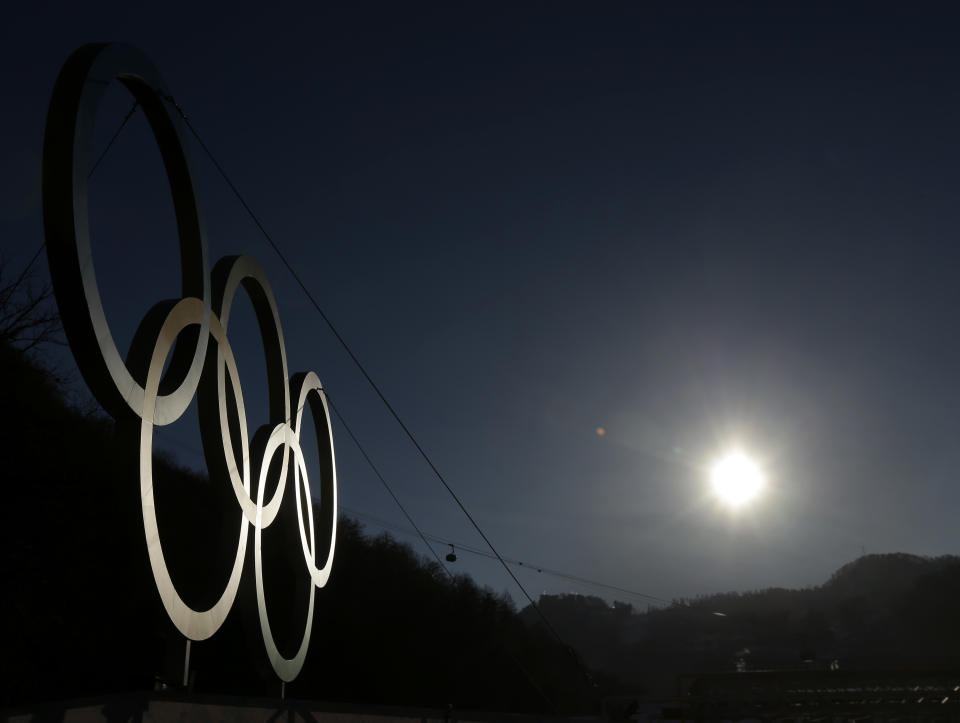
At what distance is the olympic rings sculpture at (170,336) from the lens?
6.97 m

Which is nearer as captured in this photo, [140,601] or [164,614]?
[164,614]

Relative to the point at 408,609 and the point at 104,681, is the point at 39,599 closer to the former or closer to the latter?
the point at 104,681

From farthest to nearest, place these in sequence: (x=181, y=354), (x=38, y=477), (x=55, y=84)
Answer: (x=38, y=477), (x=181, y=354), (x=55, y=84)

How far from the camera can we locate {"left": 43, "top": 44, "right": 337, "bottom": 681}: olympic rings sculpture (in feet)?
22.9

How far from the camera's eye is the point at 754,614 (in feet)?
477

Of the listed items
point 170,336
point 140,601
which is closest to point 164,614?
point 170,336

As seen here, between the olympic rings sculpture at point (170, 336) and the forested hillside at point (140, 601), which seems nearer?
the olympic rings sculpture at point (170, 336)

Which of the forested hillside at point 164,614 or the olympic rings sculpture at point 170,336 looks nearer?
the olympic rings sculpture at point 170,336

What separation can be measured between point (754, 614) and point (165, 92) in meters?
154

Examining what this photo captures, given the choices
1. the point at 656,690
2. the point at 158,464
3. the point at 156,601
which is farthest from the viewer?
the point at 656,690

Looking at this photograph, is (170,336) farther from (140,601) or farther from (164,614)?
(140,601)

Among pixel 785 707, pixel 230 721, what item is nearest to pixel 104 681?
pixel 230 721

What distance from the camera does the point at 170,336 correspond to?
28.9 ft

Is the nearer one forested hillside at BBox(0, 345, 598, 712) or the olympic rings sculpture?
the olympic rings sculpture
